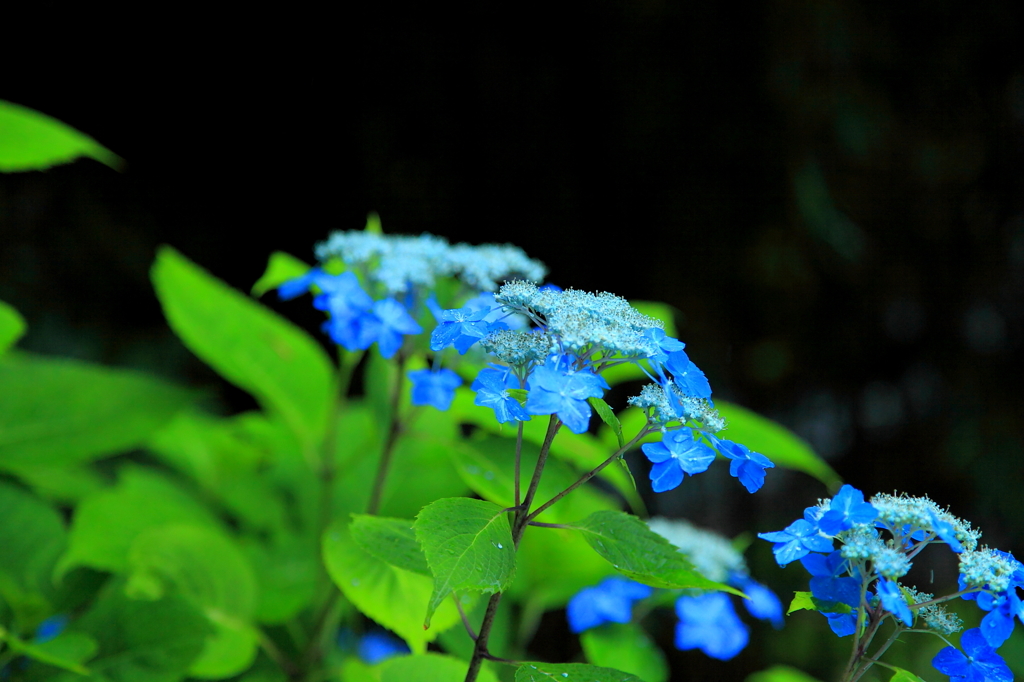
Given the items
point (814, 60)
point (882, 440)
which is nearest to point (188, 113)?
point (814, 60)

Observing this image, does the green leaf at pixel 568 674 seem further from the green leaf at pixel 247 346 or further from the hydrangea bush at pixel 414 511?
the green leaf at pixel 247 346

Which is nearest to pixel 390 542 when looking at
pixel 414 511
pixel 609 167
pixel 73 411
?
pixel 414 511

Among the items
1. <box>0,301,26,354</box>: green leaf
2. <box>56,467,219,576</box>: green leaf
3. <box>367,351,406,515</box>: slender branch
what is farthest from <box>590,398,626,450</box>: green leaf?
<box>0,301,26,354</box>: green leaf

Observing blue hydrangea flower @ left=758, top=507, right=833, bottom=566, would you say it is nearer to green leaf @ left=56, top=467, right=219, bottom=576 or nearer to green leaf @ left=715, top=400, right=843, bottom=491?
green leaf @ left=715, top=400, right=843, bottom=491

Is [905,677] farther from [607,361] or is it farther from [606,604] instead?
[606,604]

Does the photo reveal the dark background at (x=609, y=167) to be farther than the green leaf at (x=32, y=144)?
Yes

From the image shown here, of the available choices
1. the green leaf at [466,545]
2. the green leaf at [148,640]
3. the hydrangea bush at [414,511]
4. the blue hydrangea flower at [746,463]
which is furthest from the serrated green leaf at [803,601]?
the green leaf at [148,640]
